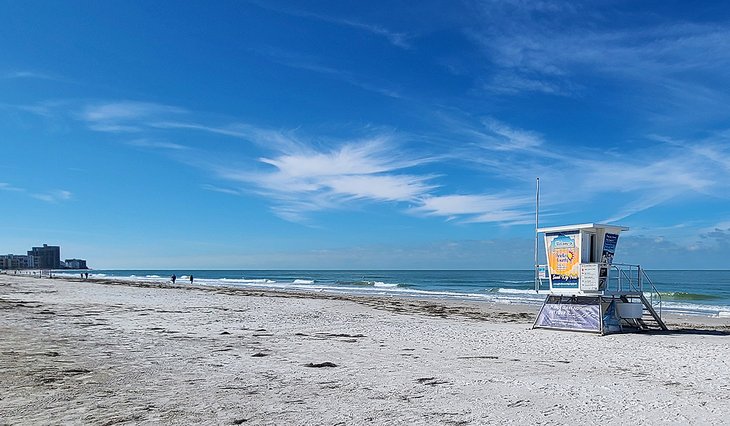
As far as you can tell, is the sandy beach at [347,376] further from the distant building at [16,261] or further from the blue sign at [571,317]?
the distant building at [16,261]

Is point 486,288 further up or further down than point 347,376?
further down

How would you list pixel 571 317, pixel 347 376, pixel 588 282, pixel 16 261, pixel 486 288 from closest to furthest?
pixel 347 376 → pixel 588 282 → pixel 571 317 → pixel 486 288 → pixel 16 261

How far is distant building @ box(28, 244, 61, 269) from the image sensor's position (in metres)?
183

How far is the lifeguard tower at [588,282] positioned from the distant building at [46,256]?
200 meters

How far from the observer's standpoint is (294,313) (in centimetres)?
2098

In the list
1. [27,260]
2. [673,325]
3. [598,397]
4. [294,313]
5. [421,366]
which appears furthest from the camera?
[27,260]

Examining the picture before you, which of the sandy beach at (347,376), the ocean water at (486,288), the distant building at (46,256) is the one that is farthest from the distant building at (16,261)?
the sandy beach at (347,376)

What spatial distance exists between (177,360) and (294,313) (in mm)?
11586

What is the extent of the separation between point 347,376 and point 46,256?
685 feet

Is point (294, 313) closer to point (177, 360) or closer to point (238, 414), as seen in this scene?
point (177, 360)

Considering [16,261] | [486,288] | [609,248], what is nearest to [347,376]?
[609,248]

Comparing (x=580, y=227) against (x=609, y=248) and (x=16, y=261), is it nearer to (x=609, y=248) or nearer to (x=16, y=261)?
(x=609, y=248)

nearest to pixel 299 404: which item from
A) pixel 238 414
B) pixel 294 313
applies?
pixel 238 414

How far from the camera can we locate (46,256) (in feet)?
612
